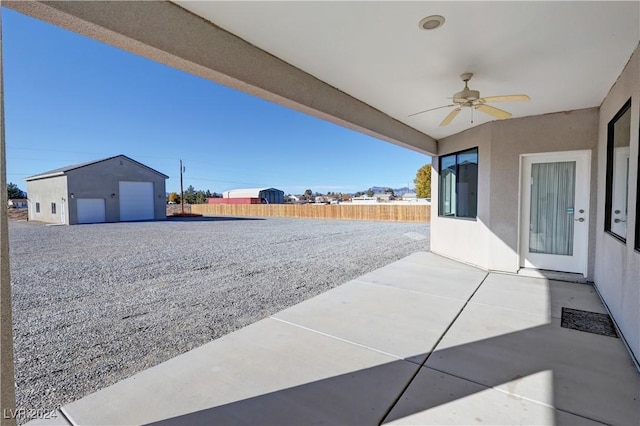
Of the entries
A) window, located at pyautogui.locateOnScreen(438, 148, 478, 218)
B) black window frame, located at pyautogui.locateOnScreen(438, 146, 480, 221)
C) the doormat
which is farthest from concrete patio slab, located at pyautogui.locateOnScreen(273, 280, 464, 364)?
window, located at pyautogui.locateOnScreen(438, 148, 478, 218)

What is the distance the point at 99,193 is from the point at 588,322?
25910 millimetres

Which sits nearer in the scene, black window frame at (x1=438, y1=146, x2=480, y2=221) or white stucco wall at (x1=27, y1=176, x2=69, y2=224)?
black window frame at (x1=438, y1=146, x2=480, y2=221)

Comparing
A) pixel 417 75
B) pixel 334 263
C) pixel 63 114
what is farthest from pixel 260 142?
pixel 417 75

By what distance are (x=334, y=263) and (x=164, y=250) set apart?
534 centimetres

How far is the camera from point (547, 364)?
8.25 feet

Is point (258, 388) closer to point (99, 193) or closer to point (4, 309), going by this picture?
point (4, 309)

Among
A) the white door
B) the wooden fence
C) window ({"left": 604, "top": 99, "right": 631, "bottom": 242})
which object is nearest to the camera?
window ({"left": 604, "top": 99, "right": 631, "bottom": 242})

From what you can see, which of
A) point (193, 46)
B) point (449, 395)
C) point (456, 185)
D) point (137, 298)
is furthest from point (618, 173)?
point (137, 298)

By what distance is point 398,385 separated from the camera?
89.0 inches

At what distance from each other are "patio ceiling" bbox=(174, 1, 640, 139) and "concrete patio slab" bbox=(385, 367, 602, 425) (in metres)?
2.76

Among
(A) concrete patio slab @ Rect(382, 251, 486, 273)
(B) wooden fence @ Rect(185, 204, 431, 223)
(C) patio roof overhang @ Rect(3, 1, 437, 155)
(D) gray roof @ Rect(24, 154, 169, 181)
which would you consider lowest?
(A) concrete patio slab @ Rect(382, 251, 486, 273)

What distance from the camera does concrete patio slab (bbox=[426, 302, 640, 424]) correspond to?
2.07 m

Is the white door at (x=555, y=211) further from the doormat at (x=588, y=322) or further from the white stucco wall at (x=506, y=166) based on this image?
the doormat at (x=588, y=322)

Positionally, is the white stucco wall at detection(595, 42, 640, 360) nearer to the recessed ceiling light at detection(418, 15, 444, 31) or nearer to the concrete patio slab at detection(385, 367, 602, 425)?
the concrete patio slab at detection(385, 367, 602, 425)
